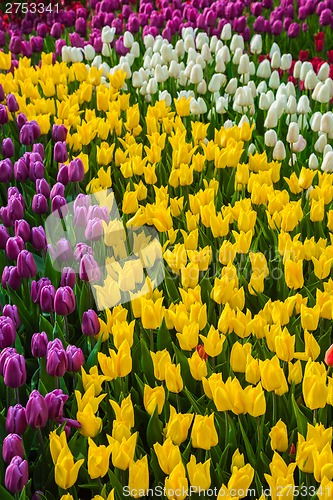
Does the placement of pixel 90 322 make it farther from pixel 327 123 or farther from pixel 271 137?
pixel 327 123

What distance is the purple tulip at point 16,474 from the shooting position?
1.67m

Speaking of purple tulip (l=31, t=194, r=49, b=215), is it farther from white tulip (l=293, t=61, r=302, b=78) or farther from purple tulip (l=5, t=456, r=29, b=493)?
white tulip (l=293, t=61, r=302, b=78)

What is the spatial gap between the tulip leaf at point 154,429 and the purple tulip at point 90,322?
356mm

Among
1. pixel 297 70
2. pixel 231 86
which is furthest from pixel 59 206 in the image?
pixel 297 70

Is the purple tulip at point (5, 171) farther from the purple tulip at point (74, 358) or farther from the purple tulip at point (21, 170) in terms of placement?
the purple tulip at point (74, 358)

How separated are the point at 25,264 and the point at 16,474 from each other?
90cm

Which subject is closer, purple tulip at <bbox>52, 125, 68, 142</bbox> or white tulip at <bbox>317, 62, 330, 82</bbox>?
purple tulip at <bbox>52, 125, 68, 142</bbox>

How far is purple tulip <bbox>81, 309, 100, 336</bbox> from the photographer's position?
7.02ft

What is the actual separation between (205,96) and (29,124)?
1458 millimetres

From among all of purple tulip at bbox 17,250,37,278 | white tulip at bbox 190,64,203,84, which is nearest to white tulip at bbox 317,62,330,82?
white tulip at bbox 190,64,203,84

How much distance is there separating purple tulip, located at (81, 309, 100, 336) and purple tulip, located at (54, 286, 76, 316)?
0.23 feet

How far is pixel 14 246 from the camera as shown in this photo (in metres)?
2.52

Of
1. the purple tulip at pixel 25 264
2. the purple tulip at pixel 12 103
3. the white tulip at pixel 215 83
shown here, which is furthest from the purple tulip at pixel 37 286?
the white tulip at pixel 215 83

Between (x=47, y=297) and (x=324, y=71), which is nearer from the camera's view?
(x=47, y=297)
